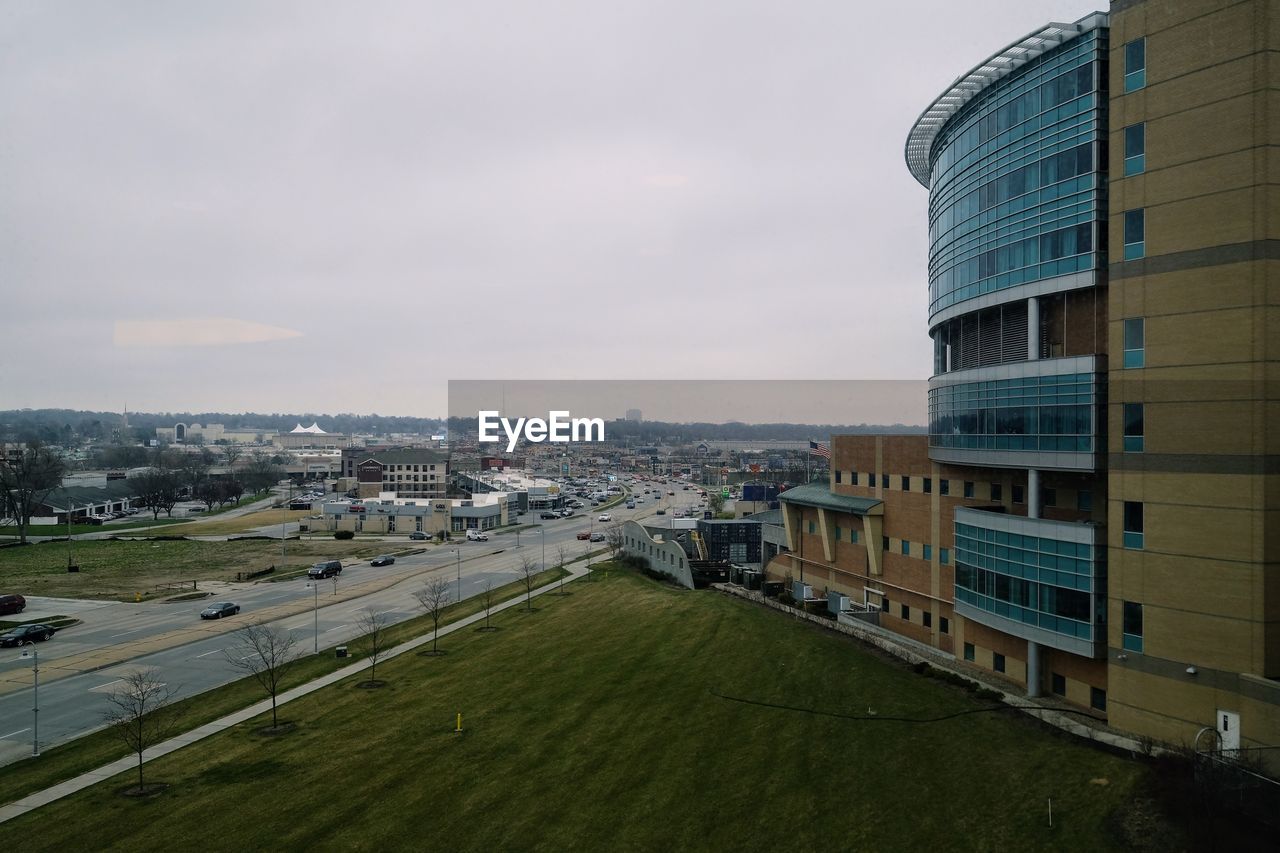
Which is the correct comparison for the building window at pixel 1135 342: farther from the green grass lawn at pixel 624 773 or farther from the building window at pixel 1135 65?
the green grass lawn at pixel 624 773

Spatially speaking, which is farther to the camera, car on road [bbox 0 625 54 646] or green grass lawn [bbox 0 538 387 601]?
green grass lawn [bbox 0 538 387 601]

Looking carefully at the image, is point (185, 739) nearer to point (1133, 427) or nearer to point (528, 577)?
point (528, 577)

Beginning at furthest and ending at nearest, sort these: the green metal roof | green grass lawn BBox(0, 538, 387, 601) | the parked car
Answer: the parked car → green grass lawn BBox(0, 538, 387, 601) → the green metal roof

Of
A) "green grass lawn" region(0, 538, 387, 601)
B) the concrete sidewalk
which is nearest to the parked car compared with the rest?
"green grass lawn" region(0, 538, 387, 601)

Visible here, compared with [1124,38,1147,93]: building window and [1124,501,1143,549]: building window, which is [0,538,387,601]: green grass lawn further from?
[1124,38,1147,93]: building window

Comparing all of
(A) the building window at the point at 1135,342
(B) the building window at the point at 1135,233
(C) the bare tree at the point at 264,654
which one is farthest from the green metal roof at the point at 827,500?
(C) the bare tree at the point at 264,654

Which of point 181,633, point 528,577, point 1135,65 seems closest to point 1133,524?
point 1135,65

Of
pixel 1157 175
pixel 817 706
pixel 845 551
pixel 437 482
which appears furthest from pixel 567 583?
pixel 437 482
